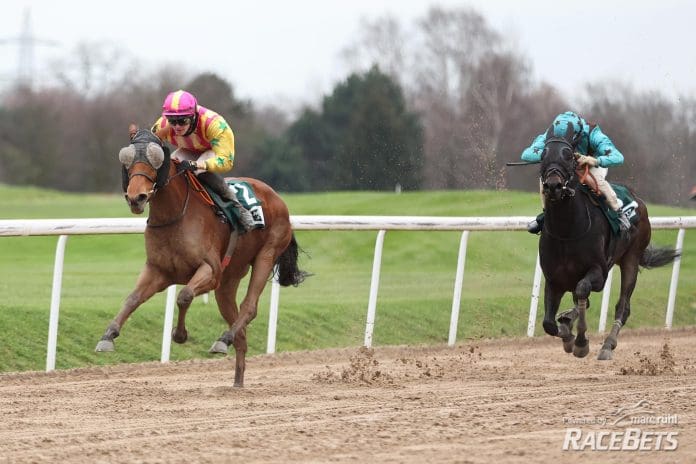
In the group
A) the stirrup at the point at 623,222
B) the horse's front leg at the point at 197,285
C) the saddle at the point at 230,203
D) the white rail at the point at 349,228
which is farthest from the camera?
the stirrup at the point at 623,222

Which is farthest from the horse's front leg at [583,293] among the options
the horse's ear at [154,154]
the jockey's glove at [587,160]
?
the horse's ear at [154,154]

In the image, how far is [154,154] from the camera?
679cm

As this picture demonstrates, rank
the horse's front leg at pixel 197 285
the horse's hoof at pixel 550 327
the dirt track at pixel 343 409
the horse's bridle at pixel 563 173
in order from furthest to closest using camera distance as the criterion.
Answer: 1. the horse's hoof at pixel 550 327
2. the horse's bridle at pixel 563 173
3. the horse's front leg at pixel 197 285
4. the dirt track at pixel 343 409

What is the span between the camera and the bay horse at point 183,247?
6746mm

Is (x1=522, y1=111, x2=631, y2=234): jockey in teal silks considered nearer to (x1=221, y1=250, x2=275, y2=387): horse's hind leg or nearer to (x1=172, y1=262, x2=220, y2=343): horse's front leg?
(x1=221, y1=250, x2=275, y2=387): horse's hind leg

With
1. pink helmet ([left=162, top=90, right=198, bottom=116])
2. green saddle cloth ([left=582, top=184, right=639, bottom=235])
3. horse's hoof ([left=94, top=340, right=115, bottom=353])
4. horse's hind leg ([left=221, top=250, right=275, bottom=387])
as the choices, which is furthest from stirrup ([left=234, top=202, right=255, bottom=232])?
green saddle cloth ([left=582, top=184, right=639, bottom=235])

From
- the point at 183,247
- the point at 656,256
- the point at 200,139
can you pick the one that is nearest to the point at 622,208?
the point at 656,256

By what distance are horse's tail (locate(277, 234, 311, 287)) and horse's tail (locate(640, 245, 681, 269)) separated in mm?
3218

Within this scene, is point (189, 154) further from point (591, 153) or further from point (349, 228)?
point (591, 153)

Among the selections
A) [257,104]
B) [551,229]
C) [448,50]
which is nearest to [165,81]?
[257,104]

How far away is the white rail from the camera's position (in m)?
8.22

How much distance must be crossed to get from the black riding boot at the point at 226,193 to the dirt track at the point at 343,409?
1047mm

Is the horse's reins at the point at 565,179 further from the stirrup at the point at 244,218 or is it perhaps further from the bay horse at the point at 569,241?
the stirrup at the point at 244,218

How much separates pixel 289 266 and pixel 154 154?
2.03 metres
